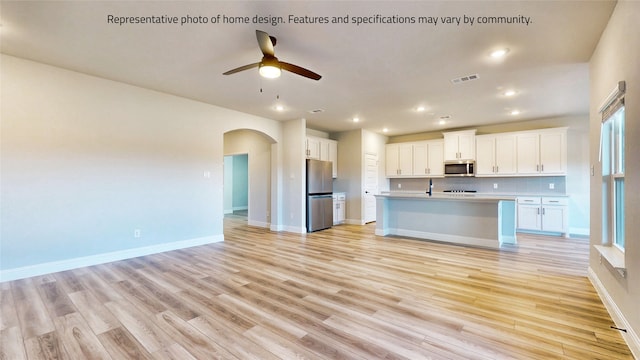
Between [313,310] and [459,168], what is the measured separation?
627 centimetres

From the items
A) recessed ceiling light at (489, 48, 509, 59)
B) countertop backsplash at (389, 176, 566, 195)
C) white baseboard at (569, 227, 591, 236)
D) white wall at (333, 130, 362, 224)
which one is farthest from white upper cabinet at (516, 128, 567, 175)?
recessed ceiling light at (489, 48, 509, 59)

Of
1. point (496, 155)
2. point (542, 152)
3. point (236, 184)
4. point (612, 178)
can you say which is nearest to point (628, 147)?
point (612, 178)

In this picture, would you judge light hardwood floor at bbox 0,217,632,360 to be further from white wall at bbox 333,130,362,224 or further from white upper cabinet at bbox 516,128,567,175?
white wall at bbox 333,130,362,224

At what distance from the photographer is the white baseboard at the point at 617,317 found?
6.10 feet

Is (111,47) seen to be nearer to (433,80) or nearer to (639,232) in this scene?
(433,80)

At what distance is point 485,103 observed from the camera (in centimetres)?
517

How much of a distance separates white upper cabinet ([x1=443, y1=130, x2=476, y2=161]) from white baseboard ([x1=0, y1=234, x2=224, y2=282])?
6.40 metres

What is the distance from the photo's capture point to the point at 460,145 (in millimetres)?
7301

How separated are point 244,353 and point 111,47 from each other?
348cm

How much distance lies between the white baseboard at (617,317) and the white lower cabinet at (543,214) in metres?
3.43

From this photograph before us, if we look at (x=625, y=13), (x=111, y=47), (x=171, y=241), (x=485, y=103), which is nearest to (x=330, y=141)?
(x=485, y=103)

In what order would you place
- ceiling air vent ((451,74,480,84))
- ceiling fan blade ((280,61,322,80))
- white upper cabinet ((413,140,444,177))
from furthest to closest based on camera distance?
white upper cabinet ((413,140,444,177))
ceiling air vent ((451,74,480,84))
ceiling fan blade ((280,61,322,80))

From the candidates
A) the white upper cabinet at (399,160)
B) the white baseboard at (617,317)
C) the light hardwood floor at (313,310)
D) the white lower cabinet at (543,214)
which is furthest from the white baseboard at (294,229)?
the white lower cabinet at (543,214)

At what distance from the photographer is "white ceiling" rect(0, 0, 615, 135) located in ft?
7.97
